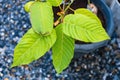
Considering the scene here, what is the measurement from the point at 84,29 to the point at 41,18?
0.15 metres

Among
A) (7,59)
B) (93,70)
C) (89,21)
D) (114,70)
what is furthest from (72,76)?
(89,21)

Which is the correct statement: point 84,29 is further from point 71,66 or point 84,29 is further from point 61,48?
point 71,66

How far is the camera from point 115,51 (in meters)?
1.42

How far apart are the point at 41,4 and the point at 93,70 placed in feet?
1.85

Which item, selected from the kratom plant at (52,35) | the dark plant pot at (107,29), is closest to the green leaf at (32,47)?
the kratom plant at (52,35)

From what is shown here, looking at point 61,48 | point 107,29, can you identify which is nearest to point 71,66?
point 107,29

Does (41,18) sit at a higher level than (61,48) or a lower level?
higher

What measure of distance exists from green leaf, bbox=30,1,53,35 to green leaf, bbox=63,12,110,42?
0.06 m

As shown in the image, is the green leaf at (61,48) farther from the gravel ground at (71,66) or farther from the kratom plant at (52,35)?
the gravel ground at (71,66)

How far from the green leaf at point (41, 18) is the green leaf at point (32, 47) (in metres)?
0.03

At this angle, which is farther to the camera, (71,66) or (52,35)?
(71,66)

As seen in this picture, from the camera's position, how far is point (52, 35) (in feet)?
2.95

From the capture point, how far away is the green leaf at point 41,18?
2.88ft

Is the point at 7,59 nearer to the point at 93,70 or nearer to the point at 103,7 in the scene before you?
the point at 93,70
